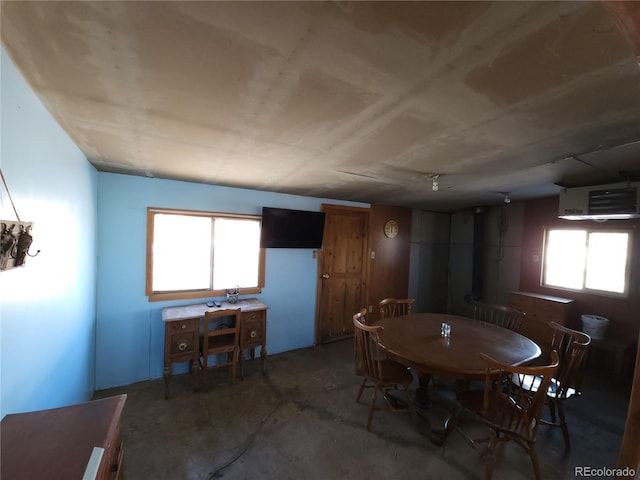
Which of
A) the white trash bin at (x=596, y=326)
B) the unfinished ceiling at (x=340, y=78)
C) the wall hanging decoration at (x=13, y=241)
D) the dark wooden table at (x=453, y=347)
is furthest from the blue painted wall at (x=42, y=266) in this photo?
the white trash bin at (x=596, y=326)

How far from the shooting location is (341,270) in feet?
14.1

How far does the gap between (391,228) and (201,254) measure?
10.8 ft

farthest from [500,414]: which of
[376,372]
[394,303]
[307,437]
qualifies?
[394,303]

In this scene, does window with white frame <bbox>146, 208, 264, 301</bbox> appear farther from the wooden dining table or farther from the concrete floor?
the wooden dining table

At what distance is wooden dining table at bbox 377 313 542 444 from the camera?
→ 1844 millimetres

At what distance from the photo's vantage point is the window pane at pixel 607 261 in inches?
132

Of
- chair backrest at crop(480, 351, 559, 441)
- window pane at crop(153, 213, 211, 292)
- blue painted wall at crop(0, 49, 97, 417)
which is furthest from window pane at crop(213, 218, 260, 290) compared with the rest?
chair backrest at crop(480, 351, 559, 441)

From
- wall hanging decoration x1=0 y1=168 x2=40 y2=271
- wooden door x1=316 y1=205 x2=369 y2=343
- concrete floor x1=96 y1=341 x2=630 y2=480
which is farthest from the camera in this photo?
wooden door x1=316 y1=205 x2=369 y2=343

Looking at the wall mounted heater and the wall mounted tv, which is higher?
the wall mounted heater

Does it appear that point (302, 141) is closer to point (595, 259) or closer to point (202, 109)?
point (202, 109)

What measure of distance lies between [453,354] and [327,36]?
2220 millimetres

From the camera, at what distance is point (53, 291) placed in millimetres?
1547

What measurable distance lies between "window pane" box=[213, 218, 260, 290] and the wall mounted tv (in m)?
0.17

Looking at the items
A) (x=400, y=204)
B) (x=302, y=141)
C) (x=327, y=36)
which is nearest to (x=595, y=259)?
(x=400, y=204)
